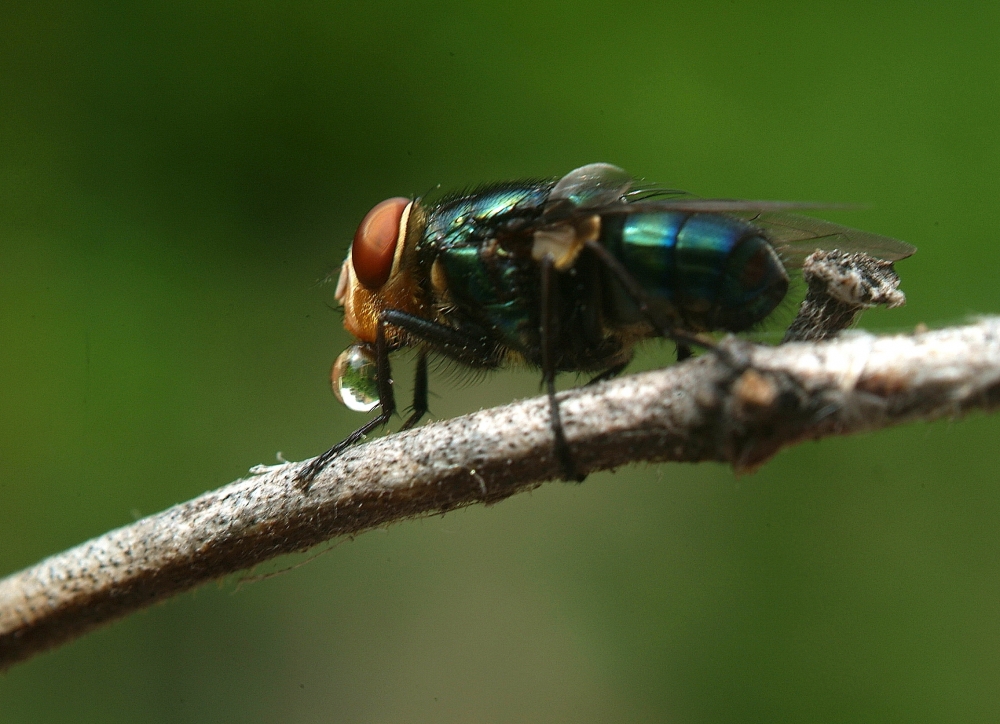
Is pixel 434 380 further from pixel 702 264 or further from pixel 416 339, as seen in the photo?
pixel 702 264

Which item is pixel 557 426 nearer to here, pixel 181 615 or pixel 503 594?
pixel 503 594

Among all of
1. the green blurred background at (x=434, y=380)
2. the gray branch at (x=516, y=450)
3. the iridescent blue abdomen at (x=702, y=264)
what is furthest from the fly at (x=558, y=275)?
the green blurred background at (x=434, y=380)

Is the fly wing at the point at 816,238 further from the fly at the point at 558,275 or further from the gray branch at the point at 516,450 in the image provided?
the gray branch at the point at 516,450

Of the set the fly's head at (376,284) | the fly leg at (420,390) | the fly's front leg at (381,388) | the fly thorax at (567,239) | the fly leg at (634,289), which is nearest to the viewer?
the fly leg at (634,289)

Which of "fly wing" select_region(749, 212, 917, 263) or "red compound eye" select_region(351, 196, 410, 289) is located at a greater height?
"red compound eye" select_region(351, 196, 410, 289)

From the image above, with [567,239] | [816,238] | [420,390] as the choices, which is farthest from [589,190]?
[420,390]

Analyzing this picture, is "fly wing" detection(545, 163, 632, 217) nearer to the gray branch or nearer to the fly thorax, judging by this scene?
the fly thorax

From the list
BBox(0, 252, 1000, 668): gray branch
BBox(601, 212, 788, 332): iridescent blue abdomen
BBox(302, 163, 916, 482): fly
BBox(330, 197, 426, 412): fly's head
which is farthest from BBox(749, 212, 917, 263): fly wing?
BBox(330, 197, 426, 412): fly's head
